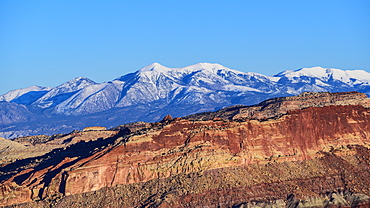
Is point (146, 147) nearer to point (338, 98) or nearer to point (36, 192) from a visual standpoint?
point (36, 192)

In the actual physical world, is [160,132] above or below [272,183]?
above

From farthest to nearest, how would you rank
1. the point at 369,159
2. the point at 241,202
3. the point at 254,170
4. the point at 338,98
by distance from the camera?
the point at 338,98 → the point at 369,159 → the point at 254,170 → the point at 241,202

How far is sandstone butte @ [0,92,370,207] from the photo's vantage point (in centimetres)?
6931

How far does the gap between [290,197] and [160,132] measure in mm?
13778

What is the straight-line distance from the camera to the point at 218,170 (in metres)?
71.7

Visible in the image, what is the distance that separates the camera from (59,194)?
71000mm

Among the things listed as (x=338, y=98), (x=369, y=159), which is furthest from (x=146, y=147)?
(x=338, y=98)

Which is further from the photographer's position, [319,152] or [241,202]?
[319,152]

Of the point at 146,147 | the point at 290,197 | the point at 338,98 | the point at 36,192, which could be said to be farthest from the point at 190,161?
the point at 338,98

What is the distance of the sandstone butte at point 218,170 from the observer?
69312 mm

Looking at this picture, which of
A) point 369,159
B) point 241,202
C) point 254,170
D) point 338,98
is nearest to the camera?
point 241,202

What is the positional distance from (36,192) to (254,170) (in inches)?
794

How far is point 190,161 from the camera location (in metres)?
71.8

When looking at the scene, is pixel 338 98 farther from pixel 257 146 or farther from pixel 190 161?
pixel 190 161
